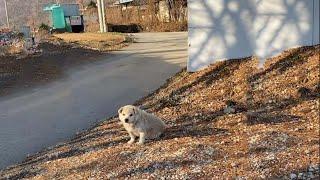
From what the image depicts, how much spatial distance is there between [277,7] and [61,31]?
2804 centimetres

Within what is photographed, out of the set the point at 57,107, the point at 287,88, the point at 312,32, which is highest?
the point at 312,32

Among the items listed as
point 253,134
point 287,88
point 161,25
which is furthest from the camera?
point 161,25

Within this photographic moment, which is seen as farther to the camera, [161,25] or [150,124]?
[161,25]

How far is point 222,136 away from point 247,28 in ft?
16.3

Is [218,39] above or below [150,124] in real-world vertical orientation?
above

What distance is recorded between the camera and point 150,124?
7.35 m

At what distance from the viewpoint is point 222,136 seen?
672 centimetres

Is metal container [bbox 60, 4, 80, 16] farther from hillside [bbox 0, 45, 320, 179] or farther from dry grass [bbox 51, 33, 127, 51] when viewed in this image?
hillside [bbox 0, 45, 320, 179]

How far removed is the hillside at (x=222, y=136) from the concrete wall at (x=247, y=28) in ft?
1.25

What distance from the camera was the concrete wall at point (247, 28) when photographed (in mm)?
10547

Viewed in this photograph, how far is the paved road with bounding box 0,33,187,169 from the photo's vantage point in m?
9.59

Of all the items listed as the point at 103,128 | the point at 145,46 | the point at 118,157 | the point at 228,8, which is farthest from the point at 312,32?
the point at 145,46

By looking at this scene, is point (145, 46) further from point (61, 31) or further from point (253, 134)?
point (253, 134)

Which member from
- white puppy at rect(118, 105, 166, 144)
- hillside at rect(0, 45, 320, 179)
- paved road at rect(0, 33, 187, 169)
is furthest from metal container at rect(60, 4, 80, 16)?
white puppy at rect(118, 105, 166, 144)
